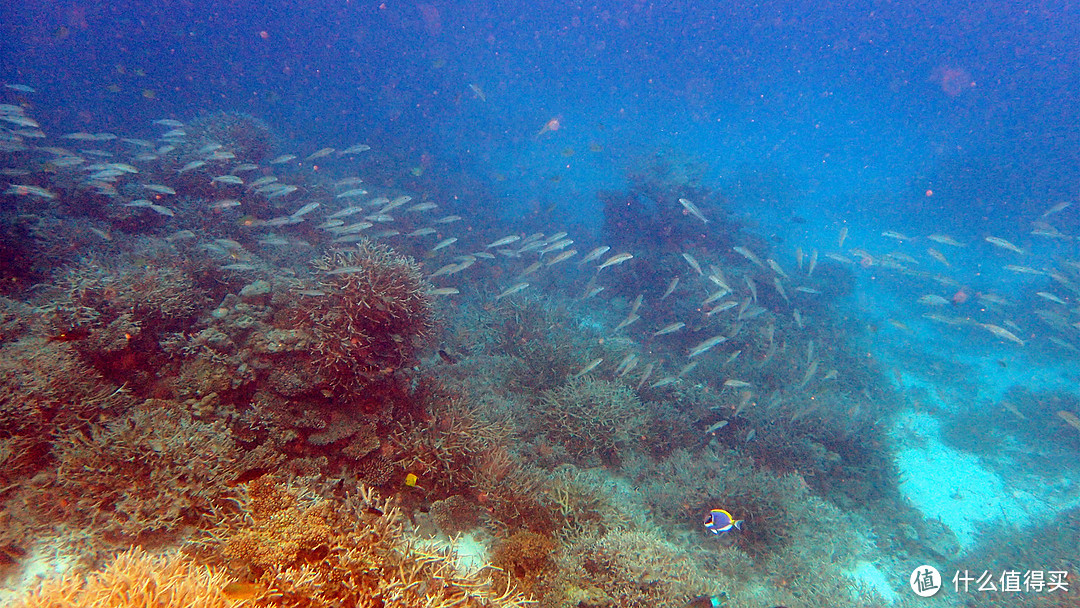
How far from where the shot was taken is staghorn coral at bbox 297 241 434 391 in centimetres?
420

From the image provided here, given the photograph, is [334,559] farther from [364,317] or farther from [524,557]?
[364,317]

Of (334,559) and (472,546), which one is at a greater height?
(334,559)

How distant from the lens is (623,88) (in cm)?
6700

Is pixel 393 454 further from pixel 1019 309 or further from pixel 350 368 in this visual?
pixel 1019 309

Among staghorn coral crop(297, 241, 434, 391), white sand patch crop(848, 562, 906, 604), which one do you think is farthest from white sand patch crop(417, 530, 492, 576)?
white sand patch crop(848, 562, 906, 604)

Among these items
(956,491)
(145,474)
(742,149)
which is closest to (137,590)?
(145,474)

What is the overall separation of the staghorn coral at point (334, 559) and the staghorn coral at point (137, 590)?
266mm

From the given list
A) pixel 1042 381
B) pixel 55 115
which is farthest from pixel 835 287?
pixel 55 115

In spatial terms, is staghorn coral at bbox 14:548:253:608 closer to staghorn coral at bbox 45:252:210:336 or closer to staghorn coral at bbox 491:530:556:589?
staghorn coral at bbox 491:530:556:589

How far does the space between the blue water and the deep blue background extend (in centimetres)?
31

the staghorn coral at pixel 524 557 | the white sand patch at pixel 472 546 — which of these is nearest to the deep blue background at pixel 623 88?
the white sand patch at pixel 472 546

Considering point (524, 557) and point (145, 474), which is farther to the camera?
point (524, 557)

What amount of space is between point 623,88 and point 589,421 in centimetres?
7276

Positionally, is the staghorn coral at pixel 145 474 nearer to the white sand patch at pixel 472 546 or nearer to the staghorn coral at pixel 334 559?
the staghorn coral at pixel 334 559
